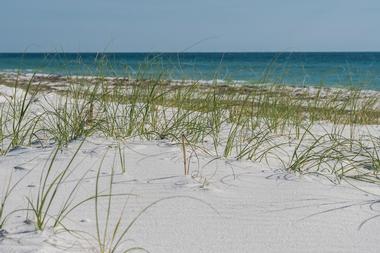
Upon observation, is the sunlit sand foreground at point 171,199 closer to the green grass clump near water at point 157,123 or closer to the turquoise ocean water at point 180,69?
the green grass clump near water at point 157,123

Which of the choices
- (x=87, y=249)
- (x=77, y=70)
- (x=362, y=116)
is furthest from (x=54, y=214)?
(x=362, y=116)

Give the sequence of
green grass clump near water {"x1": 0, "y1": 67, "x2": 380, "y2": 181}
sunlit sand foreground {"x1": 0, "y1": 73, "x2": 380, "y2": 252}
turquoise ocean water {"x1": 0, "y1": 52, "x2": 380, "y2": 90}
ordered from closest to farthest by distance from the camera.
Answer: sunlit sand foreground {"x1": 0, "y1": 73, "x2": 380, "y2": 252} < green grass clump near water {"x1": 0, "y1": 67, "x2": 380, "y2": 181} < turquoise ocean water {"x1": 0, "y1": 52, "x2": 380, "y2": 90}

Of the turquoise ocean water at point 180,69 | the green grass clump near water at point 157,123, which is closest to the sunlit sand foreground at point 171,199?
the green grass clump near water at point 157,123

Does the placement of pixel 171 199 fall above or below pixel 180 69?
below

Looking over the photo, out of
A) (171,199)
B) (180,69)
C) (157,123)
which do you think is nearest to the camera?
(171,199)

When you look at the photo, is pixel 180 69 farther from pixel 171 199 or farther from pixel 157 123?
pixel 171 199

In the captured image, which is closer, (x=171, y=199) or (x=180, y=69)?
(x=171, y=199)

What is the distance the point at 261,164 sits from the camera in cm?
229

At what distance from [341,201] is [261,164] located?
0.59 meters

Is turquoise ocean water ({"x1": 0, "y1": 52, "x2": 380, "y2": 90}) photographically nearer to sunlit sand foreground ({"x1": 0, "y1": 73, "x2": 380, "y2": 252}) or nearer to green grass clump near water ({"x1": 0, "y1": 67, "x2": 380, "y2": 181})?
green grass clump near water ({"x1": 0, "y1": 67, "x2": 380, "y2": 181})

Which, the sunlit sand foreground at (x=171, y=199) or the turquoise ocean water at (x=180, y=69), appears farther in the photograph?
the turquoise ocean water at (x=180, y=69)

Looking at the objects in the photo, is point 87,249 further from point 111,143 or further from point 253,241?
point 111,143

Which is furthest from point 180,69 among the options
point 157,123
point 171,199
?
point 171,199

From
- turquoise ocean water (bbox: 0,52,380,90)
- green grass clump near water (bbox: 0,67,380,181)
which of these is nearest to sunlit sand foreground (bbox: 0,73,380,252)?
green grass clump near water (bbox: 0,67,380,181)
